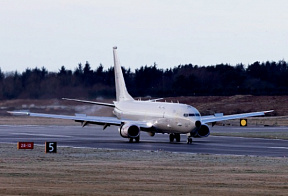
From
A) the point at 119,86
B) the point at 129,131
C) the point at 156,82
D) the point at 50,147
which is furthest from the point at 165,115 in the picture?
the point at 156,82

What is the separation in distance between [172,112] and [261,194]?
35.0 metres

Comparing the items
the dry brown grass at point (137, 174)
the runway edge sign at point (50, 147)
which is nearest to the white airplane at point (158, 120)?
the dry brown grass at point (137, 174)

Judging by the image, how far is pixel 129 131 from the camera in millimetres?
57375

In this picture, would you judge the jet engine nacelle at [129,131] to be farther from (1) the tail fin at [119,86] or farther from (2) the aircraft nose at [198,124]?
(1) the tail fin at [119,86]

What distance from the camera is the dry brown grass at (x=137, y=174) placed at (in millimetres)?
23719

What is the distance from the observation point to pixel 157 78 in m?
111

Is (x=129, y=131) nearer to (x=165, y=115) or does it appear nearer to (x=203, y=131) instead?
(x=165, y=115)

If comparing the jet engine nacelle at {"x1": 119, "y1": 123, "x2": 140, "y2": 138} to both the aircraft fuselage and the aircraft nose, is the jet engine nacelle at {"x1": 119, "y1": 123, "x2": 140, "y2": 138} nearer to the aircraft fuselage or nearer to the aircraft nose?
the aircraft fuselage

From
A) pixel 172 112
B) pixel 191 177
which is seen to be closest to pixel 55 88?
pixel 172 112

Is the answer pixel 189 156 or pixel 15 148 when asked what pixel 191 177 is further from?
pixel 15 148

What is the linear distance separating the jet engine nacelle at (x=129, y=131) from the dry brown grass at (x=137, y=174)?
13225 mm

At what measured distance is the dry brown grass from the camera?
77.8 feet

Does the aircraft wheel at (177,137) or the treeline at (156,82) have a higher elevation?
the treeline at (156,82)

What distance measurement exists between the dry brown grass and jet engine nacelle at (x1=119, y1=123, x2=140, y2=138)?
1323 centimetres
